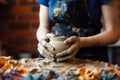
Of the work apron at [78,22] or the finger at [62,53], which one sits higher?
the work apron at [78,22]

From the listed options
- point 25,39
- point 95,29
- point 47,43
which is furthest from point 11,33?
point 47,43

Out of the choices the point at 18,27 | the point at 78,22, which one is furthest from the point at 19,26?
the point at 78,22

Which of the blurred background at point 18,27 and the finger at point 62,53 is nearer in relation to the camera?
the finger at point 62,53

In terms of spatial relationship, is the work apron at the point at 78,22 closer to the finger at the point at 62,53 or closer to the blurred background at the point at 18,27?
the finger at the point at 62,53

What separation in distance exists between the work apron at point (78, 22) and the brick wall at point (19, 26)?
4.17 ft

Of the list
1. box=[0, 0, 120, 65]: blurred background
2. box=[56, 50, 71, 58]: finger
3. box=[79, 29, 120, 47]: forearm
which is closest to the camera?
box=[56, 50, 71, 58]: finger

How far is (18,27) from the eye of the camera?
254cm

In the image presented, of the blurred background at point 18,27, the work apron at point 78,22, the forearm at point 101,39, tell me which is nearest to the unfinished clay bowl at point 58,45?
the forearm at point 101,39

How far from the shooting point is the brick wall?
2.49 metres

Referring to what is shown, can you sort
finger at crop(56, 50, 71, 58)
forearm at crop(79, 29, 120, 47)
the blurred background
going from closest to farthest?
finger at crop(56, 50, 71, 58) < forearm at crop(79, 29, 120, 47) < the blurred background

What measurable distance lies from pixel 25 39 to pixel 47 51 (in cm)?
156

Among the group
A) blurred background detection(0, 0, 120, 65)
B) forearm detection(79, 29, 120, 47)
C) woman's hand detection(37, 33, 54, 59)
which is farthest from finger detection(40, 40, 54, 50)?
blurred background detection(0, 0, 120, 65)

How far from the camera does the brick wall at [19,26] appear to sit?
8.18 ft

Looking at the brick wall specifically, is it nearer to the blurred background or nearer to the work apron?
the blurred background
